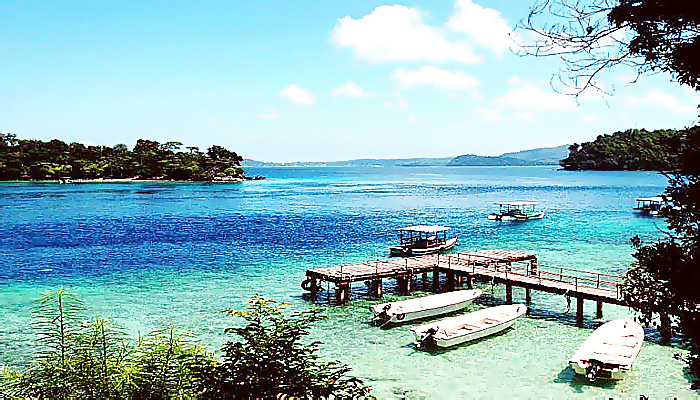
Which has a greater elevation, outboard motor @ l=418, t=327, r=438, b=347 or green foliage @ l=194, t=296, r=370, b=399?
green foliage @ l=194, t=296, r=370, b=399

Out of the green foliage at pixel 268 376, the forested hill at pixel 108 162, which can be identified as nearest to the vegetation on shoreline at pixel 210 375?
the green foliage at pixel 268 376

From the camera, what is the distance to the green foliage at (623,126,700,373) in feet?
26.9

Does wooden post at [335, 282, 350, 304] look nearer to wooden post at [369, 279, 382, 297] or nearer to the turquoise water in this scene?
the turquoise water

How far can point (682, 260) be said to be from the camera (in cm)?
843

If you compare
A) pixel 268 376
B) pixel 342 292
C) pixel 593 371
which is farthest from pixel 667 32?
pixel 342 292

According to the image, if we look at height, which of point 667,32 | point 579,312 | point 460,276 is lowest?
point 579,312

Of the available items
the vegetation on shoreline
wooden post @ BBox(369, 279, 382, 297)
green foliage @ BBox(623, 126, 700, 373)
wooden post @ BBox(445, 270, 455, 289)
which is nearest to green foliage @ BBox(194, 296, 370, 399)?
the vegetation on shoreline

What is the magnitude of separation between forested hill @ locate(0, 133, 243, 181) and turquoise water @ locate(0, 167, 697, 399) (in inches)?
3289

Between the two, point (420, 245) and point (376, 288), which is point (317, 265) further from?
point (376, 288)

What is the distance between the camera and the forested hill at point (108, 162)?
16912cm

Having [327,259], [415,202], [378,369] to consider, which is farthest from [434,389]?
[415,202]

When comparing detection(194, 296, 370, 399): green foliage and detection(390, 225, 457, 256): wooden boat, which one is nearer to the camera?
detection(194, 296, 370, 399): green foliage

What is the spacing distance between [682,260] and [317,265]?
3460 cm

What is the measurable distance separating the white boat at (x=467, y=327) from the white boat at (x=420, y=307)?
6.37ft
